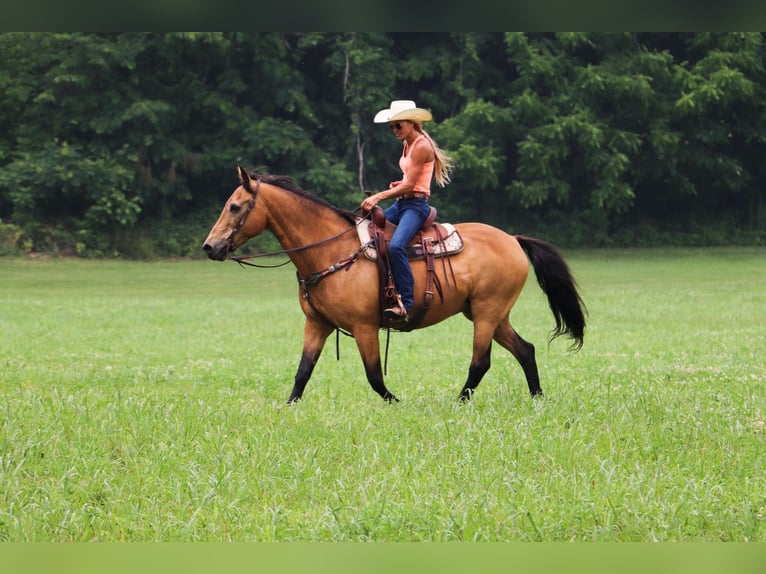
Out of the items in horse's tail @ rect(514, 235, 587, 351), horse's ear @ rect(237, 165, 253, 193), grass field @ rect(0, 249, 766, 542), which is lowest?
grass field @ rect(0, 249, 766, 542)

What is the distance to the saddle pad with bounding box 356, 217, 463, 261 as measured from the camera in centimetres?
912

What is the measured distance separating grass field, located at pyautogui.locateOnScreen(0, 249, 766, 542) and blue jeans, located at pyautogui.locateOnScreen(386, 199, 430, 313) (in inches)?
39.3

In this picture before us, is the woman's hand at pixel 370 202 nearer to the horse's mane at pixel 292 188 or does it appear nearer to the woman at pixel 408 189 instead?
the woman at pixel 408 189

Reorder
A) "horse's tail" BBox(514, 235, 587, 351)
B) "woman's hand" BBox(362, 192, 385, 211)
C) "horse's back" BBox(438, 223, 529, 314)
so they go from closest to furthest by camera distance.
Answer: "woman's hand" BBox(362, 192, 385, 211)
"horse's back" BBox(438, 223, 529, 314)
"horse's tail" BBox(514, 235, 587, 351)

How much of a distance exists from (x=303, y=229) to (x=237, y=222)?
68 cm

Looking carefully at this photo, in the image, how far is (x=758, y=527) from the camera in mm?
4957

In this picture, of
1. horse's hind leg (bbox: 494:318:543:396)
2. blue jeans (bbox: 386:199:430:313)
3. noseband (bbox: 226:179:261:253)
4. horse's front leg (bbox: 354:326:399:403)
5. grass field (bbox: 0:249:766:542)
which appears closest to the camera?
grass field (bbox: 0:249:766:542)

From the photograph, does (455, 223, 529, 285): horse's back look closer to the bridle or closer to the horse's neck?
the bridle

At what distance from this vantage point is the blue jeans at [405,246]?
29.4 feet

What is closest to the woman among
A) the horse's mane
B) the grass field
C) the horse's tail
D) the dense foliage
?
the horse's mane

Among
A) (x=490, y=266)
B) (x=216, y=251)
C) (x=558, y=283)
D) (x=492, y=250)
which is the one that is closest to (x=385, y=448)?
(x=216, y=251)

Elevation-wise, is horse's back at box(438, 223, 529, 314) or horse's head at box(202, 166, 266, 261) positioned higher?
horse's head at box(202, 166, 266, 261)

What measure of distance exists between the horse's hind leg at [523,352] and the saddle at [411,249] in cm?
81

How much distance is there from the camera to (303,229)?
359 inches
